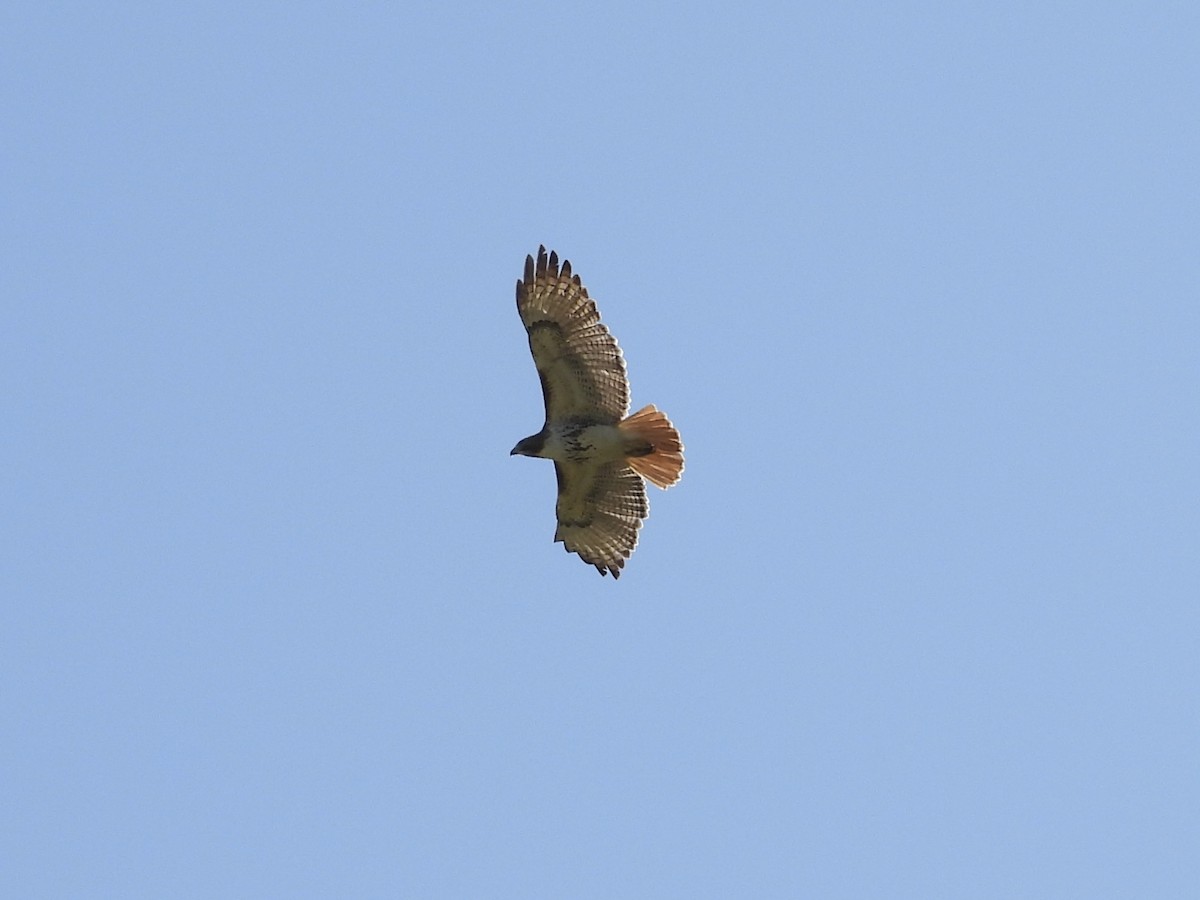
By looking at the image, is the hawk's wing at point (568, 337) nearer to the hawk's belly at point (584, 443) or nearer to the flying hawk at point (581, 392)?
Result: the flying hawk at point (581, 392)

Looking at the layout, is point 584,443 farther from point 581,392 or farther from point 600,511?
point 600,511

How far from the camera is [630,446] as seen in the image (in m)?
18.4

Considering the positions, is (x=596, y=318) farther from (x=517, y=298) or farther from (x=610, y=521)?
(x=610, y=521)

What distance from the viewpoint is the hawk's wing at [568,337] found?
714 inches

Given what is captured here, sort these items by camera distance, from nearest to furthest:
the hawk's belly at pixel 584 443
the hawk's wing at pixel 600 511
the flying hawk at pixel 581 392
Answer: the flying hawk at pixel 581 392
the hawk's belly at pixel 584 443
the hawk's wing at pixel 600 511

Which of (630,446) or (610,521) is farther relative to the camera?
(610,521)

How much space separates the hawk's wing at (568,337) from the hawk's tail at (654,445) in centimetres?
16

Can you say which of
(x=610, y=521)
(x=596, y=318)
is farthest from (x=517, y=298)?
(x=610, y=521)

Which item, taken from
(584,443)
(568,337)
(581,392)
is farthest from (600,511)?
(568,337)

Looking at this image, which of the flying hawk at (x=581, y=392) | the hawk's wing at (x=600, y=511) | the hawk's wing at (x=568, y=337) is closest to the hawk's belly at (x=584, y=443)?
the flying hawk at (x=581, y=392)

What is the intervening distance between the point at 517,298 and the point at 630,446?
5.00 feet

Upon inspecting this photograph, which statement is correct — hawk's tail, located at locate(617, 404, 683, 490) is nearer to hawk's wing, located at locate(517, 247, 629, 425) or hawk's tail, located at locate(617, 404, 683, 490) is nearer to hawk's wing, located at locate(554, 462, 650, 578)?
hawk's wing, located at locate(517, 247, 629, 425)

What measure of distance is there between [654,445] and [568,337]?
1137 millimetres

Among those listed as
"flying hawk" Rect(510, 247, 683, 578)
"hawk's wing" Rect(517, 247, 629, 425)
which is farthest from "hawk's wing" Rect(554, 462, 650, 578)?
"hawk's wing" Rect(517, 247, 629, 425)
